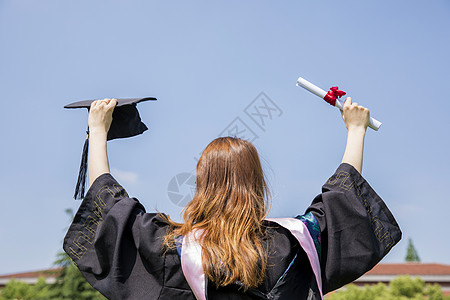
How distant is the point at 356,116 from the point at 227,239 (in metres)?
0.72

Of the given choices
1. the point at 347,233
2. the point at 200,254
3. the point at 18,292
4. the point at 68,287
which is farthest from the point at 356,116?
the point at 18,292

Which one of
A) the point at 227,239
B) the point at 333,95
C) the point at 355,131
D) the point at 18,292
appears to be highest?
the point at 333,95

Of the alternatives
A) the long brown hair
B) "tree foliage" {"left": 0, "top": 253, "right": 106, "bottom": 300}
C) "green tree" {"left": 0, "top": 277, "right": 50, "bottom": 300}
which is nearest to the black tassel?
the long brown hair

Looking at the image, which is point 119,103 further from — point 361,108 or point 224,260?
point 361,108

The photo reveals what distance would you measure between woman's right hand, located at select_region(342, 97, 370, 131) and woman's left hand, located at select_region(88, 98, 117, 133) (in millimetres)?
912

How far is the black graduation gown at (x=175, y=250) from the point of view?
1.73 metres

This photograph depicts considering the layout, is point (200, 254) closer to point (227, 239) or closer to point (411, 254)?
point (227, 239)

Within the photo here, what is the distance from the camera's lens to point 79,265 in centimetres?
186

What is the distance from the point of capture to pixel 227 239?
5.58 ft

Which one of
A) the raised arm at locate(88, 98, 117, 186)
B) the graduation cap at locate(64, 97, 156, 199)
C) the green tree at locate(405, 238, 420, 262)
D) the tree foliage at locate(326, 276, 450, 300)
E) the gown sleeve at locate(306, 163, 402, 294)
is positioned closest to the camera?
the gown sleeve at locate(306, 163, 402, 294)

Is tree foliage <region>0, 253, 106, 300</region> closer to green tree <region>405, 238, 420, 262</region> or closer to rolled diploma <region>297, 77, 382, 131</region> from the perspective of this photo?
rolled diploma <region>297, 77, 382, 131</region>

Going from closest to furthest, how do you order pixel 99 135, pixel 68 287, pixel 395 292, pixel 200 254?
pixel 200 254, pixel 99 135, pixel 68 287, pixel 395 292

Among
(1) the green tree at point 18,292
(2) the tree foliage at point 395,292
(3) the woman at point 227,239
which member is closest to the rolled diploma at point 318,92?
(3) the woman at point 227,239

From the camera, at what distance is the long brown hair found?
1.67m
